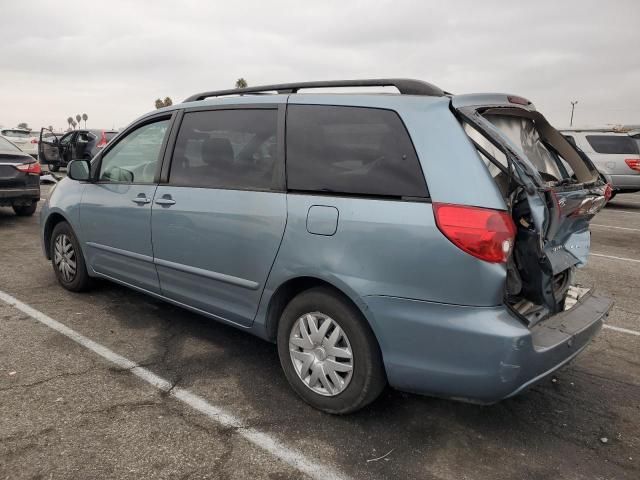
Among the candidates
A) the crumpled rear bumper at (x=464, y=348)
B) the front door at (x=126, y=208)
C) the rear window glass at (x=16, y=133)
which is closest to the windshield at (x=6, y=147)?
the front door at (x=126, y=208)

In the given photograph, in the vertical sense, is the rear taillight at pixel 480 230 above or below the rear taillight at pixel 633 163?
below

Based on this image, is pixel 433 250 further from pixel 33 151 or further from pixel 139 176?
pixel 33 151

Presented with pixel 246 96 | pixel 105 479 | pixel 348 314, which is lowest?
pixel 105 479

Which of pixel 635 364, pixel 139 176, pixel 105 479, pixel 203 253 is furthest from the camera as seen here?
pixel 139 176

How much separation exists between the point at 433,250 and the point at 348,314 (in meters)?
0.56

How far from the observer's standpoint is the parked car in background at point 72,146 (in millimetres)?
16766

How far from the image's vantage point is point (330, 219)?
2.69 meters

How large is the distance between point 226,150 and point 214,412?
158 centimetres

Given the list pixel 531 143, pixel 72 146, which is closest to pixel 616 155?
pixel 531 143

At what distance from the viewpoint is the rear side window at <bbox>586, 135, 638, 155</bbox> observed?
44.3ft

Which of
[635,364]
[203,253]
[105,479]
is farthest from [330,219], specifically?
[635,364]

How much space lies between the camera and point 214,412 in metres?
2.85

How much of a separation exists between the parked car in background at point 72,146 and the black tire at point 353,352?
1563 cm

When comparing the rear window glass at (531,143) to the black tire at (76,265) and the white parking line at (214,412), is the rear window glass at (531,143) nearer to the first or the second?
the white parking line at (214,412)
